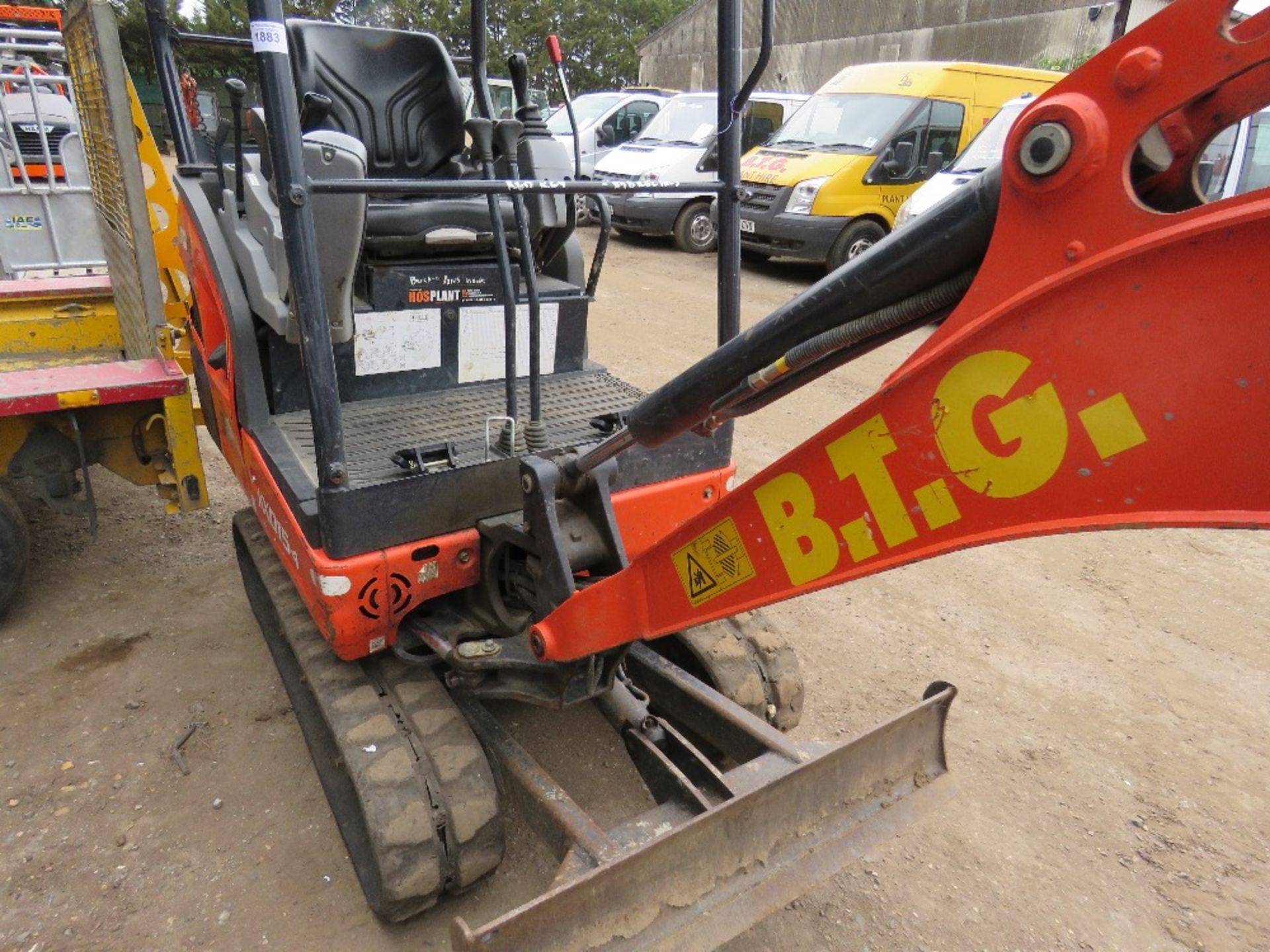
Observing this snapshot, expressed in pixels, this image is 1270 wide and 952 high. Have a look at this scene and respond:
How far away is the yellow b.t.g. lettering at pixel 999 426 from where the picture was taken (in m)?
1.16

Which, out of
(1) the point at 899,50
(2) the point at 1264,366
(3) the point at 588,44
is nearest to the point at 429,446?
(2) the point at 1264,366

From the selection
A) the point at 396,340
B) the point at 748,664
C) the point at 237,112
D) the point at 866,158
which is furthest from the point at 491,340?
the point at 866,158

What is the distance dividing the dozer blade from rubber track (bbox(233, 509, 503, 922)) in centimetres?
16

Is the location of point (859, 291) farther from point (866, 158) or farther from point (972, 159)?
point (866, 158)

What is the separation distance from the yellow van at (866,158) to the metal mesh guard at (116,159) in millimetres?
7637

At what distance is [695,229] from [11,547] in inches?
396

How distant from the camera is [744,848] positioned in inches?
81.7

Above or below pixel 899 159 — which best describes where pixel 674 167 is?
below

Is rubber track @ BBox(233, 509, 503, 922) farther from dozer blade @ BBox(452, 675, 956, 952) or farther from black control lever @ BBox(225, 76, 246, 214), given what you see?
black control lever @ BBox(225, 76, 246, 214)

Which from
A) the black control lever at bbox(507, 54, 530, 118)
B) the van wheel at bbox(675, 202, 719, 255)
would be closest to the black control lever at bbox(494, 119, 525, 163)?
the black control lever at bbox(507, 54, 530, 118)

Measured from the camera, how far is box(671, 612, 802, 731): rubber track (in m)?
2.80

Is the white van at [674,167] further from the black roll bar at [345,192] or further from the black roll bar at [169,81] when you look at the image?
the black roll bar at [345,192]

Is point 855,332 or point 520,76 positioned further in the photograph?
point 520,76

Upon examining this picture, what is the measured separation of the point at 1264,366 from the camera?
981 millimetres
